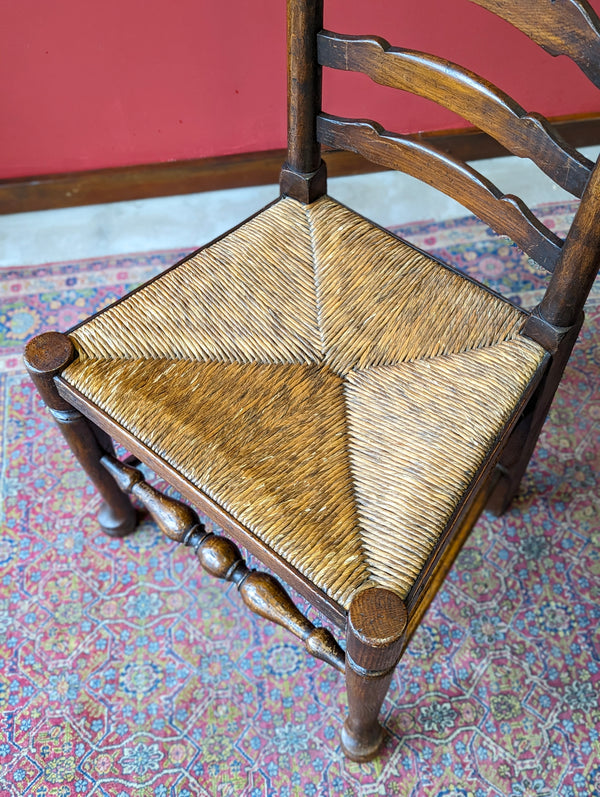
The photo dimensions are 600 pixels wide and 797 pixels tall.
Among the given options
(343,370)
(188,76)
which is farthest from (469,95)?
(188,76)

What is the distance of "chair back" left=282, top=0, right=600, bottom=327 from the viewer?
2.35ft

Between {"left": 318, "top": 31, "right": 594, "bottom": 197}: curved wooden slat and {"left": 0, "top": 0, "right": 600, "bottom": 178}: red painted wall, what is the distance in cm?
56

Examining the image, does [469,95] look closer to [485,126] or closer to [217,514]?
[485,126]

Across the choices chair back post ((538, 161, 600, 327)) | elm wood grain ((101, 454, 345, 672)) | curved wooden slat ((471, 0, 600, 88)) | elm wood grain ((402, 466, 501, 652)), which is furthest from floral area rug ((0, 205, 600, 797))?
curved wooden slat ((471, 0, 600, 88))

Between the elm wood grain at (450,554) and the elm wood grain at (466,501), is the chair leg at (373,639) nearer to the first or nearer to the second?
the elm wood grain at (466,501)

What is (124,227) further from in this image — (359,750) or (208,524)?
(359,750)

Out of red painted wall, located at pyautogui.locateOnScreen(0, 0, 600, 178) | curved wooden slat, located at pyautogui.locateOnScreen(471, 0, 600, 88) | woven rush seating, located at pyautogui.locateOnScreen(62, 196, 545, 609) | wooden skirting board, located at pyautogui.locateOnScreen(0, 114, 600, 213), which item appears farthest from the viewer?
wooden skirting board, located at pyautogui.locateOnScreen(0, 114, 600, 213)

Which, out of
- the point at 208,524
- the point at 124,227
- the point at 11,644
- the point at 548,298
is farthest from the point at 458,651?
the point at 124,227

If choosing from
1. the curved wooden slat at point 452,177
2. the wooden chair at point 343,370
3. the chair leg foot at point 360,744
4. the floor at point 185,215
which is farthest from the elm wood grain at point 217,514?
the floor at point 185,215

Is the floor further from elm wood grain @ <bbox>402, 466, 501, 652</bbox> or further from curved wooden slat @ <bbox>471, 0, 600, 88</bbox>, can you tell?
curved wooden slat @ <bbox>471, 0, 600, 88</bbox>

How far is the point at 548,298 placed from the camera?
0.84 m

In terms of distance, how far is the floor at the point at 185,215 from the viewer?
1.58m

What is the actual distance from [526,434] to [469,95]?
457 mm

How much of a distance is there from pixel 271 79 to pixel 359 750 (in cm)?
118
